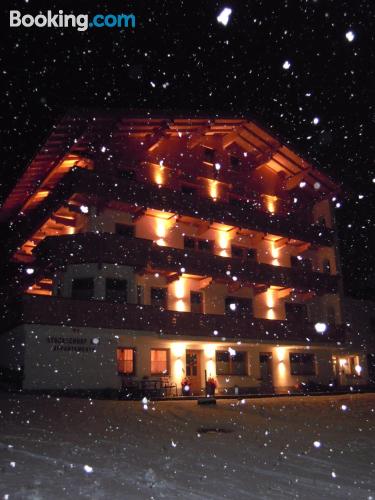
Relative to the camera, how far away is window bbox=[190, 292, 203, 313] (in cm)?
2841

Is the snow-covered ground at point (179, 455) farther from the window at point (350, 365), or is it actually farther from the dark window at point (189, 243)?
the window at point (350, 365)

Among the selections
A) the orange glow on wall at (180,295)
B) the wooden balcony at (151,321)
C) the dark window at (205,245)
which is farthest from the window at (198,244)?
the wooden balcony at (151,321)

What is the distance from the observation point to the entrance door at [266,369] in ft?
99.6

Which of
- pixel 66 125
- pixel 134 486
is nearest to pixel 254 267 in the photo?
pixel 66 125

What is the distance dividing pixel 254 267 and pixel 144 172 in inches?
339

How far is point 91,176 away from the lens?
2448 cm

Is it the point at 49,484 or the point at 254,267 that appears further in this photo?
the point at 254,267

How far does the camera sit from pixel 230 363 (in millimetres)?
29297

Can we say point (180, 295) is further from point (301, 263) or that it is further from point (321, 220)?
point (321, 220)

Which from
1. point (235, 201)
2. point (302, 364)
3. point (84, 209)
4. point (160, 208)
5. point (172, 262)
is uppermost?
point (235, 201)

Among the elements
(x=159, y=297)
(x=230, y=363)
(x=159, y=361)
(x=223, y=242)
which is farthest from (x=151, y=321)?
(x=223, y=242)

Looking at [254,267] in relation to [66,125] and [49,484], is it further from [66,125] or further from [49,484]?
[49,484]

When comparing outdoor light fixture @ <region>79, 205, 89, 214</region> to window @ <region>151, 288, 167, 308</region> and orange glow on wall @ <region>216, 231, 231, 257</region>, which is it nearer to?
window @ <region>151, 288, 167, 308</region>

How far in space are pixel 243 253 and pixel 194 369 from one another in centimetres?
823
